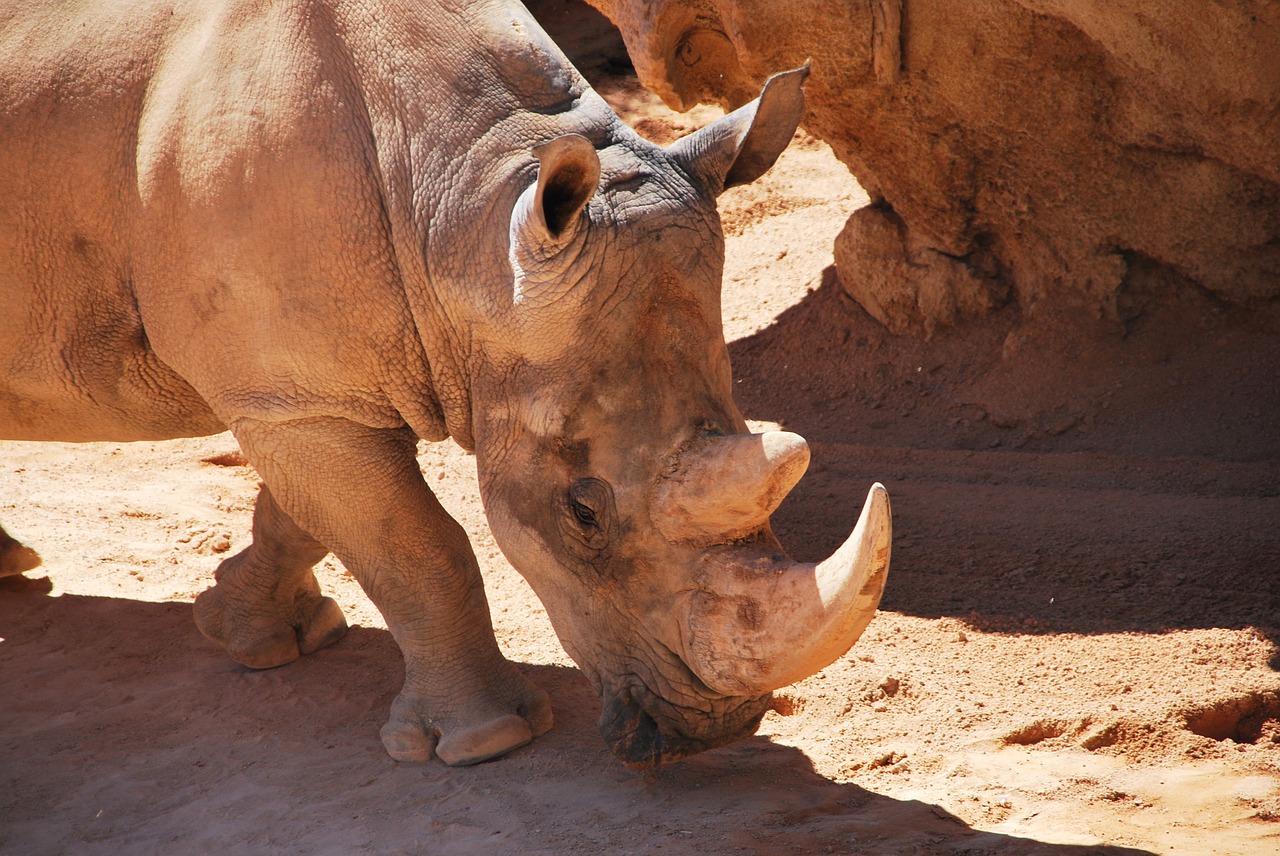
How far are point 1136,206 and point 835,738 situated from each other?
4.02 metres

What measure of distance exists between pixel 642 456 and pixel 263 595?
2416 mm

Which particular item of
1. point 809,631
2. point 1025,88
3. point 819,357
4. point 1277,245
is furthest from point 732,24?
point 809,631

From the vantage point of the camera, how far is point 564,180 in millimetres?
3717

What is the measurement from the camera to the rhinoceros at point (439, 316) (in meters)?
3.74

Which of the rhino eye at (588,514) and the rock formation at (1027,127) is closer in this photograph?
the rhino eye at (588,514)

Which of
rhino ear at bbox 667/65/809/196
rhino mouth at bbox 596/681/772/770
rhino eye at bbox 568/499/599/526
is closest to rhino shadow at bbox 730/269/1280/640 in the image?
rhino mouth at bbox 596/681/772/770

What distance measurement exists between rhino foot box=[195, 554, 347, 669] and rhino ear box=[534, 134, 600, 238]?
2568 millimetres

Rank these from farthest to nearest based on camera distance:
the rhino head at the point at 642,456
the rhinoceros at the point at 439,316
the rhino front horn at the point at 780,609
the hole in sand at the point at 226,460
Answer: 1. the hole in sand at the point at 226,460
2. the rhinoceros at the point at 439,316
3. the rhino head at the point at 642,456
4. the rhino front horn at the point at 780,609

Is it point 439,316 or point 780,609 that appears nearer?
point 780,609

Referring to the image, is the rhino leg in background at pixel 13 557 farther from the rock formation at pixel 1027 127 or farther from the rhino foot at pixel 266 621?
the rock formation at pixel 1027 127

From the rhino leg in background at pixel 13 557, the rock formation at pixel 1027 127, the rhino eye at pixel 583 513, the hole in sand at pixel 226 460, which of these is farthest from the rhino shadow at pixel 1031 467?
the rhino leg in background at pixel 13 557

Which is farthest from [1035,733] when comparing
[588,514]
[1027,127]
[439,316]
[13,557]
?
[13,557]

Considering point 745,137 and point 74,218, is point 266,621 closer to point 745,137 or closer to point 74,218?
point 74,218

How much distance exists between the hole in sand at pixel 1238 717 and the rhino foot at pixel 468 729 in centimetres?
Result: 236
